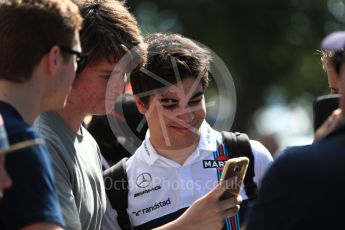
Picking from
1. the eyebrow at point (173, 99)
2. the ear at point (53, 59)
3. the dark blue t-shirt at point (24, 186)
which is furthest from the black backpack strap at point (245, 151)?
the dark blue t-shirt at point (24, 186)

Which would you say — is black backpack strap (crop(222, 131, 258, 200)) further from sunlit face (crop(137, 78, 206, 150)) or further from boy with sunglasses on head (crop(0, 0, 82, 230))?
boy with sunglasses on head (crop(0, 0, 82, 230))

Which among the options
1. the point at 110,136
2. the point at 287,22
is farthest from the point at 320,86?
the point at 110,136

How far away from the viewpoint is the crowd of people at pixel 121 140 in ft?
9.86

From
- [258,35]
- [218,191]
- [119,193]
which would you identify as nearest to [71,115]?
[119,193]

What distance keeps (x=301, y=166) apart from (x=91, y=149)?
159 centimetres

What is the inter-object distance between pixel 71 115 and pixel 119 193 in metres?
0.54

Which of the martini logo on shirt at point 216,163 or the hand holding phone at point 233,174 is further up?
the hand holding phone at point 233,174

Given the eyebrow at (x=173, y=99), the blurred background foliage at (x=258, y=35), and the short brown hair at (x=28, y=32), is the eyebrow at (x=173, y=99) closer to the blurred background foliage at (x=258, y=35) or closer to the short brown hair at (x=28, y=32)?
the short brown hair at (x=28, y=32)

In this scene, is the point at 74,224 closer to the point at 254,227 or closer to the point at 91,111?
the point at 91,111

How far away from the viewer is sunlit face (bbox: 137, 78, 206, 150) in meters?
4.45

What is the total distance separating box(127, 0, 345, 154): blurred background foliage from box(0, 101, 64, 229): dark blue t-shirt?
1608cm

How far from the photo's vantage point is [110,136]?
18.4 feet

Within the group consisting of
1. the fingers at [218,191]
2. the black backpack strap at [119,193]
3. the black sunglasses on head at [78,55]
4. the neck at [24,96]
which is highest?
the black sunglasses on head at [78,55]

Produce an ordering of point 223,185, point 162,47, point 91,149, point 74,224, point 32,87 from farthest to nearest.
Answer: point 162,47 < point 91,149 < point 223,185 < point 74,224 < point 32,87
